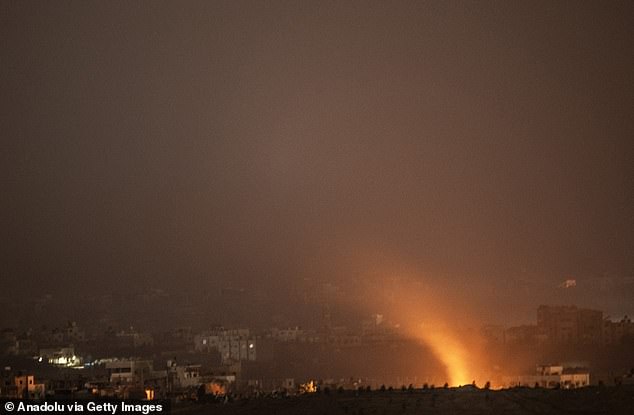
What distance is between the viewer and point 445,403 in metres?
22.5

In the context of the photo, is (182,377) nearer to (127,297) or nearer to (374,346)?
(374,346)

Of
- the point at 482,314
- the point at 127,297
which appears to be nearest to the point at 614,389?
the point at 482,314

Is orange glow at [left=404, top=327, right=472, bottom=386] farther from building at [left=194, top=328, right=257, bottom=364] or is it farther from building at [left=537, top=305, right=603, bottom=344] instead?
building at [left=194, top=328, right=257, bottom=364]

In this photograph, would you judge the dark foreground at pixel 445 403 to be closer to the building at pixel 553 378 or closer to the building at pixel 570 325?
the building at pixel 553 378

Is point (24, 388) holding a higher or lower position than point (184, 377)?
lower

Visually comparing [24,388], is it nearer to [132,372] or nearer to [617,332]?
[132,372]

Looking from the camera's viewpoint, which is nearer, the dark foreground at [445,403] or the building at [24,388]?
the dark foreground at [445,403]

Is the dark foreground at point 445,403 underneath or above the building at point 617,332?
underneath

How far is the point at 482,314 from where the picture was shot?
6525cm

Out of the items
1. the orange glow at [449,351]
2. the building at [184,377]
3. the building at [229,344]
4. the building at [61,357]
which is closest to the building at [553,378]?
the orange glow at [449,351]

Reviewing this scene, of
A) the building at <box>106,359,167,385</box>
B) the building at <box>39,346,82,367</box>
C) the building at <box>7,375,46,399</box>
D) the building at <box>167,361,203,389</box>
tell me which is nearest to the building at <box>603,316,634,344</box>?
the building at <box>167,361,203,389</box>

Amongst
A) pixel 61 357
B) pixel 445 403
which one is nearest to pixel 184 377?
pixel 61 357

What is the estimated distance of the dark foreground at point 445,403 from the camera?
21422 millimetres

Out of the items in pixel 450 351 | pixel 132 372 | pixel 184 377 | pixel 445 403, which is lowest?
pixel 445 403
